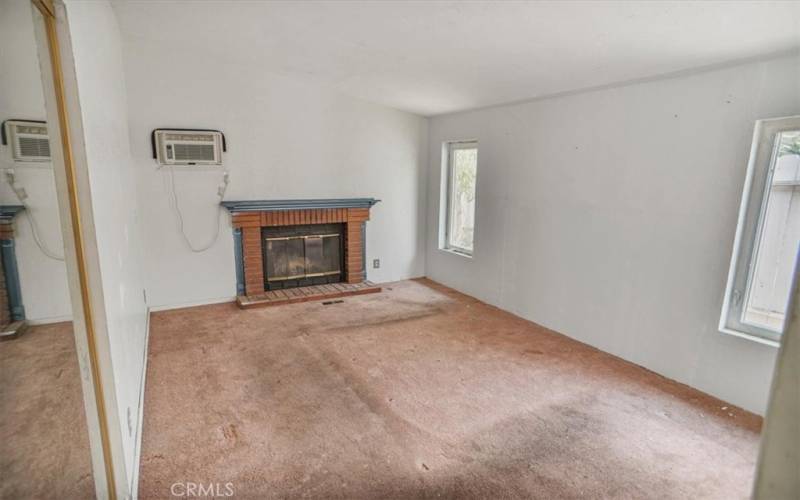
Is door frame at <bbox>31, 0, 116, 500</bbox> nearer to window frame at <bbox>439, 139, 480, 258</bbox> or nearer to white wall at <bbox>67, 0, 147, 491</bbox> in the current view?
white wall at <bbox>67, 0, 147, 491</bbox>

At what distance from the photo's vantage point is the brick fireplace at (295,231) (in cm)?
443

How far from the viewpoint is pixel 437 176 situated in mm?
5258

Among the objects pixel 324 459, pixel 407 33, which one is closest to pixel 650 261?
pixel 407 33

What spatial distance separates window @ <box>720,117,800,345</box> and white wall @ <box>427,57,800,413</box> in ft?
0.21

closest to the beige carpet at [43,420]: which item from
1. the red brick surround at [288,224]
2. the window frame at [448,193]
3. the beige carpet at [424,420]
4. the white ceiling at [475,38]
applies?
the beige carpet at [424,420]

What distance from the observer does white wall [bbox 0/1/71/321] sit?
981 millimetres

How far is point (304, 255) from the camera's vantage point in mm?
4891

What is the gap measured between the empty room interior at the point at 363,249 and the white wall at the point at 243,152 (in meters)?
0.03

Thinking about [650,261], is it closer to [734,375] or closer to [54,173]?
[734,375]

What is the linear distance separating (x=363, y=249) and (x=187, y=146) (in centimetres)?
221

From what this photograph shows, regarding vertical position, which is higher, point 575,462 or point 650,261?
point 650,261

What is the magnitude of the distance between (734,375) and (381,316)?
9.05ft

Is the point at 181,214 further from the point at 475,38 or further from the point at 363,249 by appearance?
the point at 475,38

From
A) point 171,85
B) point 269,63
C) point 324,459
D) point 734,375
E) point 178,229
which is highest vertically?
point 269,63
